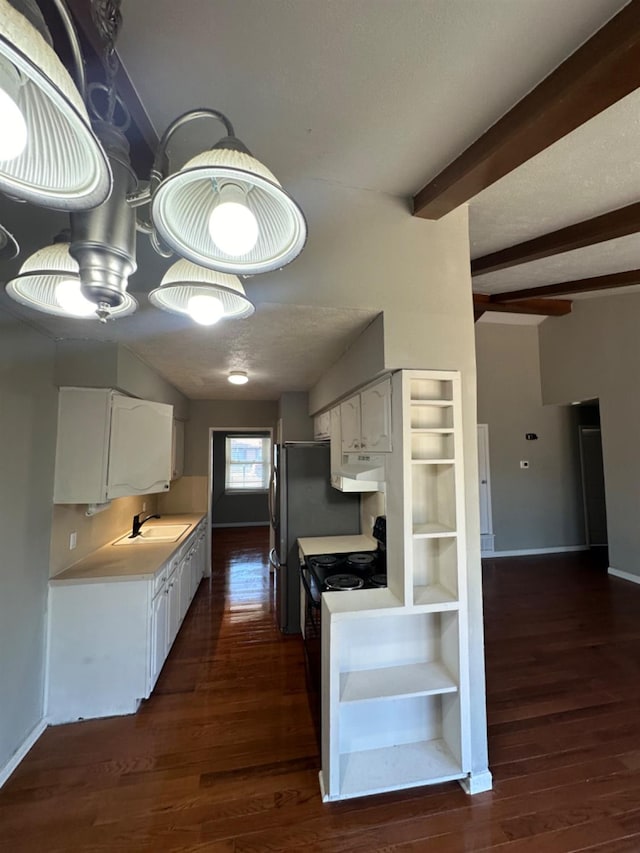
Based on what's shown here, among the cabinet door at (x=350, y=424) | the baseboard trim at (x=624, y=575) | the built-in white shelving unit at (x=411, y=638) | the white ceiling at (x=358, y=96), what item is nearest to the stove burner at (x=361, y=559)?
the built-in white shelving unit at (x=411, y=638)

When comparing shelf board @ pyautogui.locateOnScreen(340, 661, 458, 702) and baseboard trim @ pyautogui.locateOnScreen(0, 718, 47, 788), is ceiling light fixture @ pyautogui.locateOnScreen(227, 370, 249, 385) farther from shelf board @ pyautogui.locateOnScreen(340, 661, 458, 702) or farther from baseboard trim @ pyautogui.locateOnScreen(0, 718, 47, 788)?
baseboard trim @ pyautogui.locateOnScreen(0, 718, 47, 788)

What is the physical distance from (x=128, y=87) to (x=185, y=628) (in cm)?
393

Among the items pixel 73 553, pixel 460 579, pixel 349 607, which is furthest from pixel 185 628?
pixel 460 579

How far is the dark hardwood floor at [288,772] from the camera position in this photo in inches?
63.9

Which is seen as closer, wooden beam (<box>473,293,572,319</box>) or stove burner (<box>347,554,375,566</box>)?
stove burner (<box>347,554,375,566</box>)

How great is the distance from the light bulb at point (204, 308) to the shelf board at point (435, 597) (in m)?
1.61

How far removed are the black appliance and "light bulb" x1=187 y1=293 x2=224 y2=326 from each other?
5.29 ft

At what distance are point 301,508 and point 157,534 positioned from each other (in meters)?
1.55

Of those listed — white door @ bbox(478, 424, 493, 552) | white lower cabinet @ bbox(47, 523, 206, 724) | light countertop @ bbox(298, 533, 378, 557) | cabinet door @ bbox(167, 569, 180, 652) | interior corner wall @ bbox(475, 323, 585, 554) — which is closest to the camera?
white lower cabinet @ bbox(47, 523, 206, 724)

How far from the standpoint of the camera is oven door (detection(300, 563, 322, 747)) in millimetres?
2398

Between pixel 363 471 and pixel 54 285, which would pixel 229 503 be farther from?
pixel 54 285

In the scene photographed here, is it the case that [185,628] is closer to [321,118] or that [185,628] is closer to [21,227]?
[21,227]

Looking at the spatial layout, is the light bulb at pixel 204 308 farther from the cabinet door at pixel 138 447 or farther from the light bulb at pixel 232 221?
the cabinet door at pixel 138 447

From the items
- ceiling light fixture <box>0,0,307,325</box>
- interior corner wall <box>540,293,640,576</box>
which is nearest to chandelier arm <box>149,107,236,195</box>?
ceiling light fixture <box>0,0,307,325</box>
